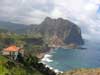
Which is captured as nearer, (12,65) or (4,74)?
(4,74)

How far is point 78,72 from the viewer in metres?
117

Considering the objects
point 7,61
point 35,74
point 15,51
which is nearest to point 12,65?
point 7,61

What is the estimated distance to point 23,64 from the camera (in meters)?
107

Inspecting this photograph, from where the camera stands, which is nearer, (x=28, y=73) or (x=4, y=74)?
(x=4, y=74)

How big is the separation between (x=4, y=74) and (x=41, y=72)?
83.2ft

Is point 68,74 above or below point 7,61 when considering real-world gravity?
below

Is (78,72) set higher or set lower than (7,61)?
lower

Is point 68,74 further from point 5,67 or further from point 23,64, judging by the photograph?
point 5,67

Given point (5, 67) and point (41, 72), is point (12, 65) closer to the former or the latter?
point (5, 67)

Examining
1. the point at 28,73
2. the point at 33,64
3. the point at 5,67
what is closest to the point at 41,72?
the point at 33,64

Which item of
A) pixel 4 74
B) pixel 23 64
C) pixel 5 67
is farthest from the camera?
pixel 23 64

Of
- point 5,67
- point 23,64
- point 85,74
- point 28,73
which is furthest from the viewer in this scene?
point 85,74

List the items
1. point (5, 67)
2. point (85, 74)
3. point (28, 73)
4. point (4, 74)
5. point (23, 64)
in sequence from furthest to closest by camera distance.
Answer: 1. point (85, 74)
2. point (23, 64)
3. point (28, 73)
4. point (5, 67)
5. point (4, 74)

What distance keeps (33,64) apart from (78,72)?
18.2 meters
